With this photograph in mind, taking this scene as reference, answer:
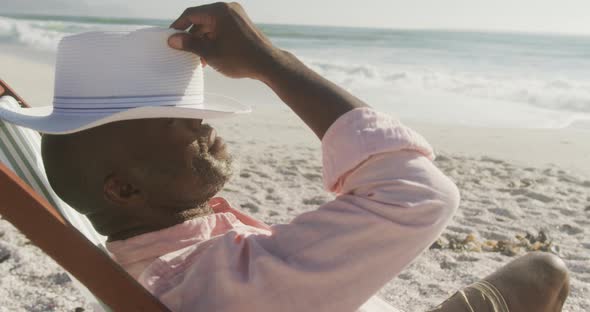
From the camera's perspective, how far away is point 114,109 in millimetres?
1815

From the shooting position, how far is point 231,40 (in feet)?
5.54

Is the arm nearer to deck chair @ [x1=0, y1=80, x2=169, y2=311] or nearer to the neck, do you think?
deck chair @ [x1=0, y1=80, x2=169, y2=311]

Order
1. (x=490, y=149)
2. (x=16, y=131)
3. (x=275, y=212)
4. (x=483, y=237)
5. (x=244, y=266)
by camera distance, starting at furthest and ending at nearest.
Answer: (x=490, y=149) → (x=275, y=212) → (x=483, y=237) → (x=16, y=131) → (x=244, y=266)

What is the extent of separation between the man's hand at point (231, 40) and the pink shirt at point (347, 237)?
0.26 m

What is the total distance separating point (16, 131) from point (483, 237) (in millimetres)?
3354

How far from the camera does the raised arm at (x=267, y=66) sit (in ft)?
5.39

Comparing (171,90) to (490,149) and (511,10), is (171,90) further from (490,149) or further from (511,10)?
(511,10)

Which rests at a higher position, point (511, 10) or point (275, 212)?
point (275, 212)

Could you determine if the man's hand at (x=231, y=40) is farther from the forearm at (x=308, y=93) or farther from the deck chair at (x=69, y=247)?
the deck chair at (x=69, y=247)

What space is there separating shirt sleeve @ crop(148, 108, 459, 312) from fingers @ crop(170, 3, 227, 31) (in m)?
0.39

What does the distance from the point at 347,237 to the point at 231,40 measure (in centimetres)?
55

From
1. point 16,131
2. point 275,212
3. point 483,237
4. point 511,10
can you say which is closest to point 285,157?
point 275,212

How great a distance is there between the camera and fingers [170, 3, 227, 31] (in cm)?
167

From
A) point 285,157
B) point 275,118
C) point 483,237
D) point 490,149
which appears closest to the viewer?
point 483,237
